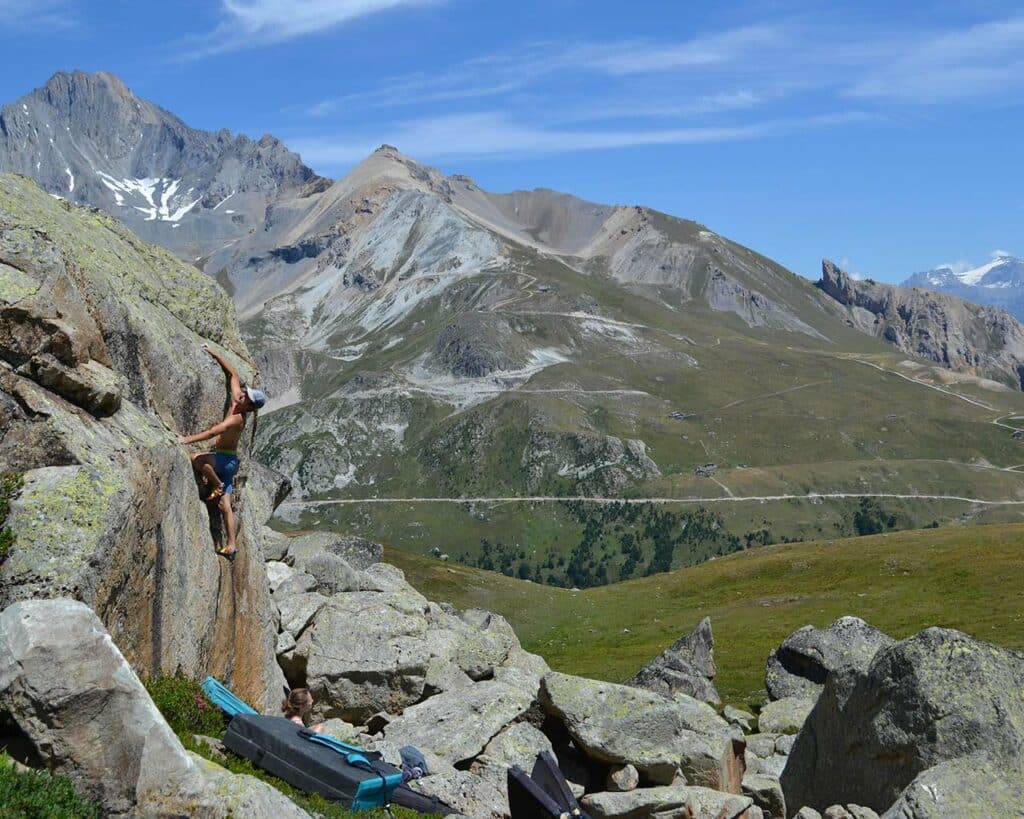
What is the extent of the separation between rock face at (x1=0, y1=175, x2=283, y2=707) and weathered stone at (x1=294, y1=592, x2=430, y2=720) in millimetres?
3465

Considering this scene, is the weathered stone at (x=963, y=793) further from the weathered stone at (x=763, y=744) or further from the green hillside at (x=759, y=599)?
the green hillside at (x=759, y=599)

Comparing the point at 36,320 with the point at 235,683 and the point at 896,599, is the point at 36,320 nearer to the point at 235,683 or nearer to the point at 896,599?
the point at 235,683

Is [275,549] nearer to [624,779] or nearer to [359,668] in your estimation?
[359,668]

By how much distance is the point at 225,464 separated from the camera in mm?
27172

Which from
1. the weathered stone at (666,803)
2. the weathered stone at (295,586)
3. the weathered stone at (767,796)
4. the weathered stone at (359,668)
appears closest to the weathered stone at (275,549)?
the weathered stone at (295,586)

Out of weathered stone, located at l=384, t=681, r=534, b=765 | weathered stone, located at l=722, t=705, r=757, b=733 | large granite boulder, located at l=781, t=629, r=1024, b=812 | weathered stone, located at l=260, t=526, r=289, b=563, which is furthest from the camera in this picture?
weathered stone, located at l=260, t=526, r=289, b=563

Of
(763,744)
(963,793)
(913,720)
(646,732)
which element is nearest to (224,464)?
(646,732)

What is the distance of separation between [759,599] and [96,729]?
86.3m

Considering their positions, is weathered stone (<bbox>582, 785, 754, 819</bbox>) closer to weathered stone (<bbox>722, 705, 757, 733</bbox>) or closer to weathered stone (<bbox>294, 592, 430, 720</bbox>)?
weathered stone (<bbox>294, 592, 430, 720</bbox>)

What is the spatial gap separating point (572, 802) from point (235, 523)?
11.6 metres

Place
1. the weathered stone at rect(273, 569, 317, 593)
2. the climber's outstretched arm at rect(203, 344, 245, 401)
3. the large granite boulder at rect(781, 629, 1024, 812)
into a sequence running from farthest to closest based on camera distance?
the weathered stone at rect(273, 569, 317, 593), the climber's outstretched arm at rect(203, 344, 245, 401), the large granite boulder at rect(781, 629, 1024, 812)

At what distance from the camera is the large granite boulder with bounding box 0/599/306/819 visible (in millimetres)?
15727

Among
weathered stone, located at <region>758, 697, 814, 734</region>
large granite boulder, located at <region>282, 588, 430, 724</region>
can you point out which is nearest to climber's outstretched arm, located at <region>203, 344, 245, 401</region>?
large granite boulder, located at <region>282, 588, 430, 724</region>

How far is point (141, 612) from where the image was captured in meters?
22.1
